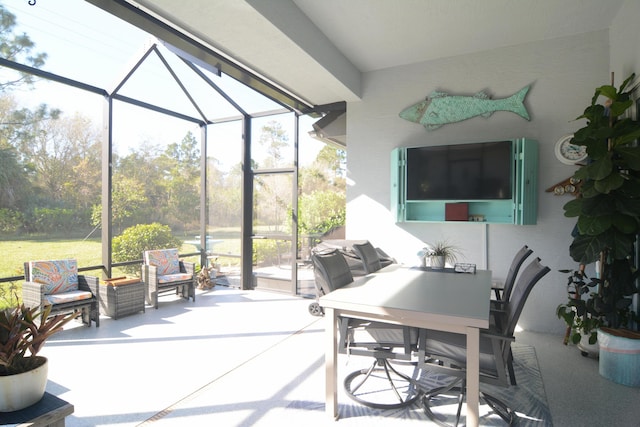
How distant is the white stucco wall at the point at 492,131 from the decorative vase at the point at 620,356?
1.12 meters

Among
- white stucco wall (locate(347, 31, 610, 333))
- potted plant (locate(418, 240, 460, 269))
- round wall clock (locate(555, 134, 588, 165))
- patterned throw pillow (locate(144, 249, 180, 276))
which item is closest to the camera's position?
potted plant (locate(418, 240, 460, 269))

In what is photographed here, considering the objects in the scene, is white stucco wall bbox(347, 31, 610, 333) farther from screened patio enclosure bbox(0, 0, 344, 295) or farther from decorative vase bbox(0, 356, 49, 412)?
decorative vase bbox(0, 356, 49, 412)

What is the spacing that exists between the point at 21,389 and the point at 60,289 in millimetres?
3419

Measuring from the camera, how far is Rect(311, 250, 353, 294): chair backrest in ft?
8.41

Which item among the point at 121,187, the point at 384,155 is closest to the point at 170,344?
the point at 121,187

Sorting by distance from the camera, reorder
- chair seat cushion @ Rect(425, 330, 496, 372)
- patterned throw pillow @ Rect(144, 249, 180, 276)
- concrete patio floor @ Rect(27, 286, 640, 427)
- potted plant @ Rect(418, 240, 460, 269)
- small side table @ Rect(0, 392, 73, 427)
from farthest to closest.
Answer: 1. patterned throw pillow @ Rect(144, 249, 180, 276)
2. potted plant @ Rect(418, 240, 460, 269)
3. concrete patio floor @ Rect(27, 286, 640, 427)
4. chair seat cushion @ Rect(425, 330, 496, 372)
5. small side table @ Rect(0, 392, 73, 427)

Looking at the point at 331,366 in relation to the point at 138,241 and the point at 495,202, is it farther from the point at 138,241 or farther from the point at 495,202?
the point at 138,241

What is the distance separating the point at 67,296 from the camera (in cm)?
392

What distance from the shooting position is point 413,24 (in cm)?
385

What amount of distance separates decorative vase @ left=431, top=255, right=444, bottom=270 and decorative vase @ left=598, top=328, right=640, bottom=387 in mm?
1408

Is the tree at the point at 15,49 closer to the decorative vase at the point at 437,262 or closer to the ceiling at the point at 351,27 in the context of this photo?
the ceiling at the point at 351,27

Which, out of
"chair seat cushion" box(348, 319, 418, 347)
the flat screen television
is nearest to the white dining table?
"chair seat cushion" box(348, 319, 418, 347)

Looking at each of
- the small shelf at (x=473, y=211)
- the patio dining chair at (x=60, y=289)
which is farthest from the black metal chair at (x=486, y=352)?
the patio dining chair at (x=60, y=289)

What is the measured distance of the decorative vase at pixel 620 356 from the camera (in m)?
2.80
